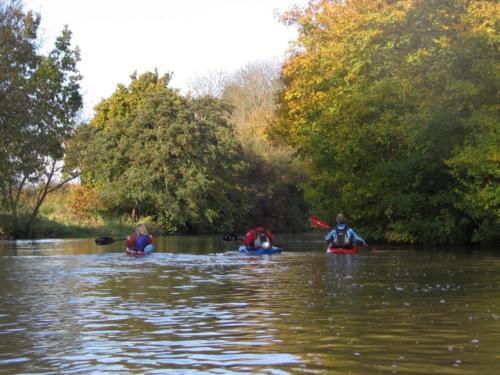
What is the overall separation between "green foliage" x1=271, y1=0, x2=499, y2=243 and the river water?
10.2 meters

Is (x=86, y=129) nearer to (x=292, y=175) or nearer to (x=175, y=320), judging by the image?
(x=292, y=175)

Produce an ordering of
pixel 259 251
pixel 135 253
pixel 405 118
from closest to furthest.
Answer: pixel 135 253, pixel 259 251, pixel 405 118

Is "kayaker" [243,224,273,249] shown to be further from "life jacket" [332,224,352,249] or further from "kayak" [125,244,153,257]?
"kayak" [125,244,153,257]

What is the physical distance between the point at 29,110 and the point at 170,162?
75.0 feet

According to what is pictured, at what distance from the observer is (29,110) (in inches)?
1795

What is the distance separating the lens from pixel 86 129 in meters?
57.9

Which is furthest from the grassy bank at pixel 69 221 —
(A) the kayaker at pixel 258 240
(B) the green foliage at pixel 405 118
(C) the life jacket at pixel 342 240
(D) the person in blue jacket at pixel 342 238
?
(C) the life jacket at pixel 342 240

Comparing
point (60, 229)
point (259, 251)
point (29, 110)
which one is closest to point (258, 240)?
point (259, 251)

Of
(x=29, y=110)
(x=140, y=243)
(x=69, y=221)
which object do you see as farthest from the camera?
(x=69, y=221)

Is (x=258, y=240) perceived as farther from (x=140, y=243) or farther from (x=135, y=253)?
(x=135, y=253)

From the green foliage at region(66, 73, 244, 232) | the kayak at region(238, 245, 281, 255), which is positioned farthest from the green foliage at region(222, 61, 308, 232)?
the kayak at region(238, 245, 281, 255)

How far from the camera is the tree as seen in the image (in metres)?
43.9

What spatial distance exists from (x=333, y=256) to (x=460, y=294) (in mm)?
13684

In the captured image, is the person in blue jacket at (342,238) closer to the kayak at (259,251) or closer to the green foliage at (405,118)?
the kayak at (259,251)
